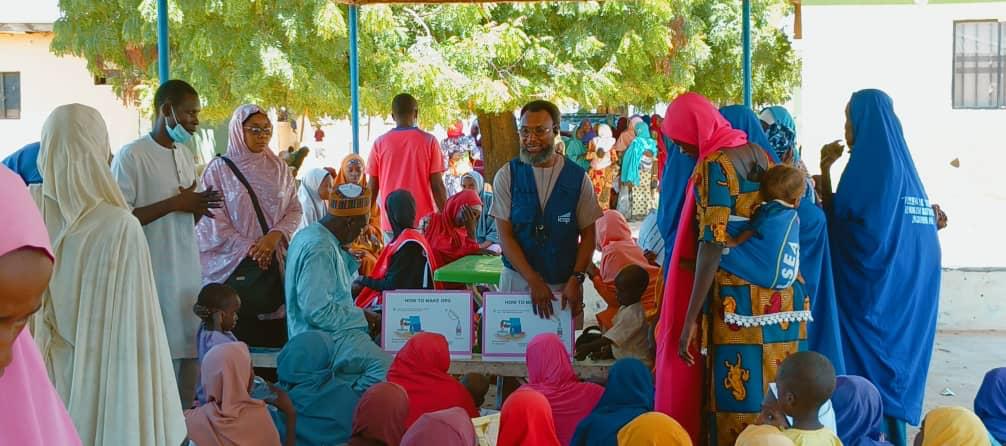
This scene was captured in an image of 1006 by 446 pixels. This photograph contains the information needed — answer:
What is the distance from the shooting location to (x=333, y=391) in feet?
15.0

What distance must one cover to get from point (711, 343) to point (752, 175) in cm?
70

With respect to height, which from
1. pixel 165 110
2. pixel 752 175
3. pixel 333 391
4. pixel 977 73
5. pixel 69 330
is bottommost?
pixel 333 391

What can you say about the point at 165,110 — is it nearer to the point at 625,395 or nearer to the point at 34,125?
the point at 625,395

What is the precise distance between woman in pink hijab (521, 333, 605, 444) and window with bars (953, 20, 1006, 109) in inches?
548

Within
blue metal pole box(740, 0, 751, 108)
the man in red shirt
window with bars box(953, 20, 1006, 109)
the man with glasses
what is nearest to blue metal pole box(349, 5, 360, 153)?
the man in red shirt

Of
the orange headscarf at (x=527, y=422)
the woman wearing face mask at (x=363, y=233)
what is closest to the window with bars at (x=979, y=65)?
the woman wearing face mask at (x=363, y=233)

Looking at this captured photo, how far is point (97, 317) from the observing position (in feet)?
12.0

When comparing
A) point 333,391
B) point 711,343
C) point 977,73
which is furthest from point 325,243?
point 977,73

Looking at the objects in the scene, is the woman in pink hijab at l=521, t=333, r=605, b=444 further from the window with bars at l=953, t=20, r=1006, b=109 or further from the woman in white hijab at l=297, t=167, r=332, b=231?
the window with bars at l=953, t=20, r=1006, b=109

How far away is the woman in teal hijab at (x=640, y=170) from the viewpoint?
61.4 ft

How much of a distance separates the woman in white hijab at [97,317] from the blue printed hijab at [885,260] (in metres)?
3.02

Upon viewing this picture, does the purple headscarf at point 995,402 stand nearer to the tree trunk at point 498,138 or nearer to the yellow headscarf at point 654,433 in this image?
the yellow headscarf at point 654,433

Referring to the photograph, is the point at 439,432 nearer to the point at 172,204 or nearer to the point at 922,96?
the point at 172,204

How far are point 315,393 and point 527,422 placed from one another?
1.16 metres
